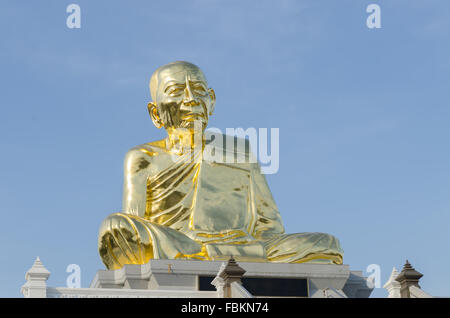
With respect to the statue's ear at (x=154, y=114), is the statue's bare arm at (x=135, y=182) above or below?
below

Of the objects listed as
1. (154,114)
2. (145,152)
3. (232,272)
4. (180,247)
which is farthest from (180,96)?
(232,272)

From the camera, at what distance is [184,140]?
2148 centimetres

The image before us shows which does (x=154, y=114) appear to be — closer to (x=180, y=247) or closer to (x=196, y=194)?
(x=196, y=194)

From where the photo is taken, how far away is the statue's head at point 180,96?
2133 centimetres

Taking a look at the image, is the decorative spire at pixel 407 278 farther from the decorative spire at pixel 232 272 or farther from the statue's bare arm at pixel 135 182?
the statue's bare arm at pixel 135 182

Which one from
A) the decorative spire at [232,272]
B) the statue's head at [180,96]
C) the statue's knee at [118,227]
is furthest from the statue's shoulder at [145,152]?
the decorative spire at [232,272]

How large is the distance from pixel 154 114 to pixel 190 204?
2.37m

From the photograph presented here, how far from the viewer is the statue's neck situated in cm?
2142

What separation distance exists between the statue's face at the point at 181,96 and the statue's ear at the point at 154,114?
0.54 ft
